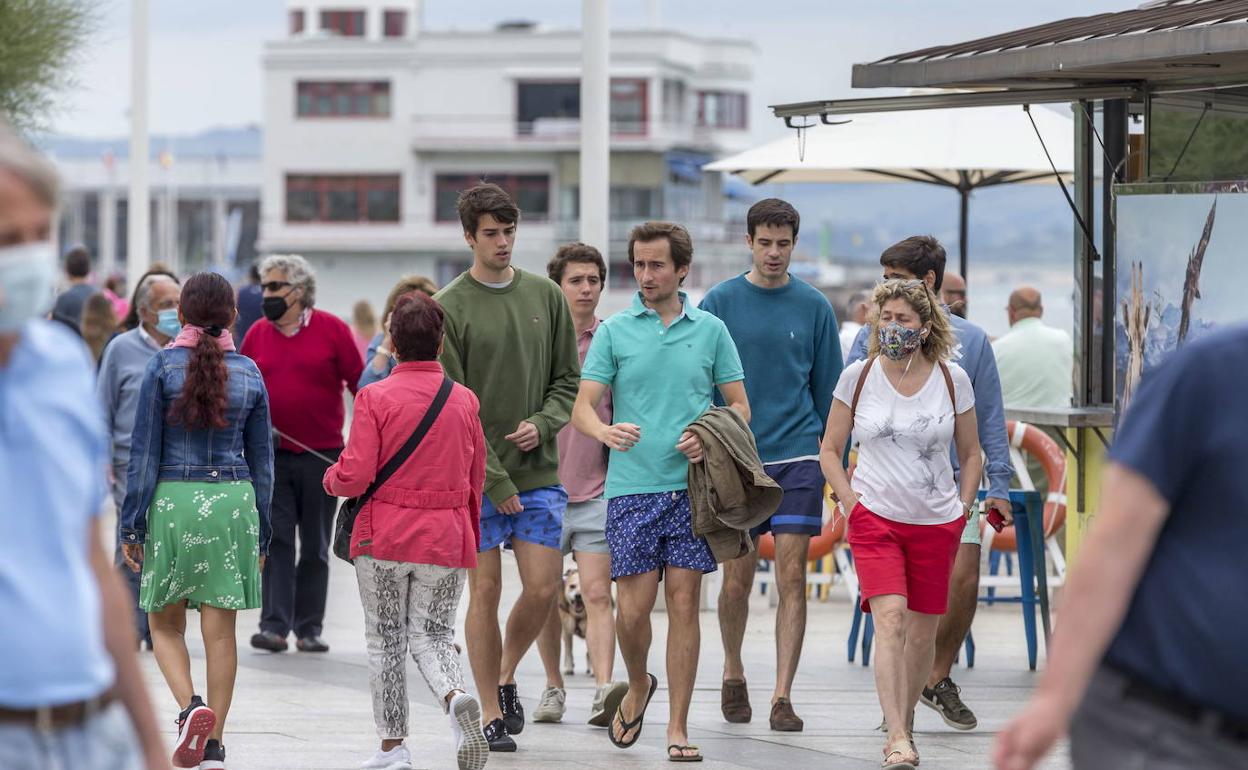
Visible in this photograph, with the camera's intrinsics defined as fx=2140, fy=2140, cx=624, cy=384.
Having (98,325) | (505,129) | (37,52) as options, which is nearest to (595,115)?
(98,325)

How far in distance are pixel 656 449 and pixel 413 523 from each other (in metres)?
1.02

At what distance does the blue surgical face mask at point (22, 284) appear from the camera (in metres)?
3.13

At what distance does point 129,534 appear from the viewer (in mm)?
7512

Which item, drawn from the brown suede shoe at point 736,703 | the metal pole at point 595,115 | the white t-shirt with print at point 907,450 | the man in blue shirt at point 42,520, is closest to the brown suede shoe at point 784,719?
the brown suede shoe at point 736,703

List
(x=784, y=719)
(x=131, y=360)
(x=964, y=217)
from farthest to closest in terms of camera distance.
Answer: (x=964, y=217) → (x=131, y=360) → (x=784, y=719)

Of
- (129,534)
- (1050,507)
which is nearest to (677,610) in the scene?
(129,534)

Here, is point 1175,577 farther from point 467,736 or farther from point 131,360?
point 131,360

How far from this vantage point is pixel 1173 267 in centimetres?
833

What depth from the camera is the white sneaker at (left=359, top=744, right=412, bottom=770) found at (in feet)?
24.5

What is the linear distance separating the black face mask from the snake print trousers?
3.39 meters

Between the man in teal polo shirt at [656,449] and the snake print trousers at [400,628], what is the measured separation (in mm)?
739

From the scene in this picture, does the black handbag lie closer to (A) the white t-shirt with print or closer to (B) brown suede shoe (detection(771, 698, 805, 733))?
(A) the white t-shirt with print

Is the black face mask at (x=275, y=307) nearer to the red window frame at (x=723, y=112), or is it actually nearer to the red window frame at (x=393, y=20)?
the red window frame at (x=723, y=112)

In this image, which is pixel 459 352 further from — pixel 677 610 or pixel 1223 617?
pixel 1223 617
